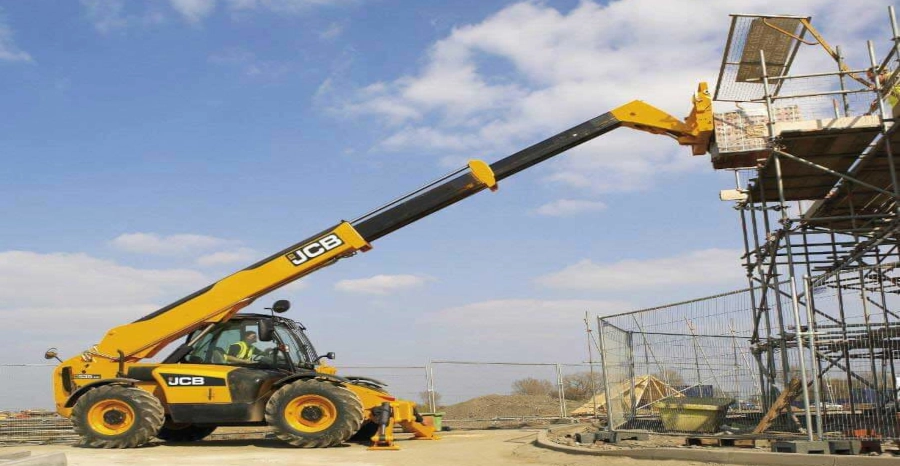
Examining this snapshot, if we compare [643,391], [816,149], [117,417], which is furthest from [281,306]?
[816,149]

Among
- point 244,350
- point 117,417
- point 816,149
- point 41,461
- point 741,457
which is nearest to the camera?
point 41,461

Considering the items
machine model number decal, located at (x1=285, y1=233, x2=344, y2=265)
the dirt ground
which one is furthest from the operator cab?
the dirt ground

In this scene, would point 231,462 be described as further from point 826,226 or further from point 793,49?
point 826,226

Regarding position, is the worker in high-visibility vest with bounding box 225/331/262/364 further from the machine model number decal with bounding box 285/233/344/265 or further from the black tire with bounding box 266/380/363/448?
the machine model number decal with bounding box 285/233/344/265

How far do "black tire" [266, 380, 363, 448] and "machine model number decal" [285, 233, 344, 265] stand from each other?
89.4 inches

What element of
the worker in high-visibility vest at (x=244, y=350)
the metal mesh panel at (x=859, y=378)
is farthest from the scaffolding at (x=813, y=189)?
the worker in high-visibility vest at (x=244, y=350)

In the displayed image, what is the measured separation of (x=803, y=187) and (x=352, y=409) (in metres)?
10.1

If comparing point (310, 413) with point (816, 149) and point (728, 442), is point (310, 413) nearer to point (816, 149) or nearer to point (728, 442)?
point (728, 442)

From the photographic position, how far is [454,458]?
40.2 feet

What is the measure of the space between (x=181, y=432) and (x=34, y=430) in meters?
4.72

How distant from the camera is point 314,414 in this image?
14.0m

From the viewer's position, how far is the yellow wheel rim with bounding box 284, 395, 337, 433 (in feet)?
45.7

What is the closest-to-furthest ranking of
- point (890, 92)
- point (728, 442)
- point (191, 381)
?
1. point (728, 442)
2. point (890, 92)
3. point (191, 381)

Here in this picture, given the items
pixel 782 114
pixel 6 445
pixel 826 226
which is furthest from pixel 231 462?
pixel 826 226
